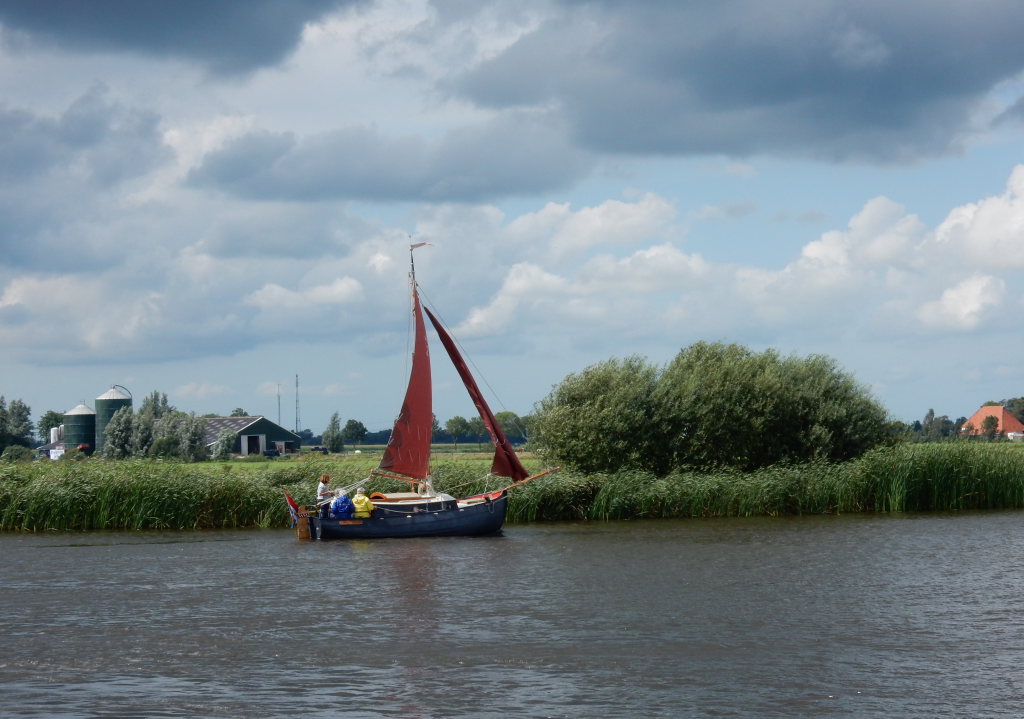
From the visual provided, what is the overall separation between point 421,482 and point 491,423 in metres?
3.35

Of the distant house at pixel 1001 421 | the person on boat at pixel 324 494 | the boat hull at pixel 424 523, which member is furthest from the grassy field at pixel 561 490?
the distant house at pixel 1001 421

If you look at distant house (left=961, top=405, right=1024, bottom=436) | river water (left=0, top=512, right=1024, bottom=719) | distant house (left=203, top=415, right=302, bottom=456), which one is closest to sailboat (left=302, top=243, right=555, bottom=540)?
river water (left=0, top=512, right=1024, bottom=719)

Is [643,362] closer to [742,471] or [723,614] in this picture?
[742,471]

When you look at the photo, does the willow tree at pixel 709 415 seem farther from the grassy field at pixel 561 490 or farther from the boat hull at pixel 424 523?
the boat hull at pixel 424 523

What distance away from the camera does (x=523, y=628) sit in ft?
69.7

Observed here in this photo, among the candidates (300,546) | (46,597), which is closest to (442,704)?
(46,597)

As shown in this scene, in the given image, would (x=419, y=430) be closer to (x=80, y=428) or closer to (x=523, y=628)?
(x=523, y=628)

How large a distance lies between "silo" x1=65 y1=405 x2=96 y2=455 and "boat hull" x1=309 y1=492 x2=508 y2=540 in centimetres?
7752

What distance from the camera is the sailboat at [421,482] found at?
38750 mm

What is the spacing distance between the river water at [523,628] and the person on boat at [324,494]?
2.58m

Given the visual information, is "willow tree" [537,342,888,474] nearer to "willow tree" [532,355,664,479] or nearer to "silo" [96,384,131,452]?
"willow tree" [532,355,664,479]

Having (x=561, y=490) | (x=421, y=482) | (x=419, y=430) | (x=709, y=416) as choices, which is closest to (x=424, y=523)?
(x=421, y=482)

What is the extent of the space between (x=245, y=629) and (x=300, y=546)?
1449 centimetres

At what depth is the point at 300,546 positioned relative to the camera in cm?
3612
